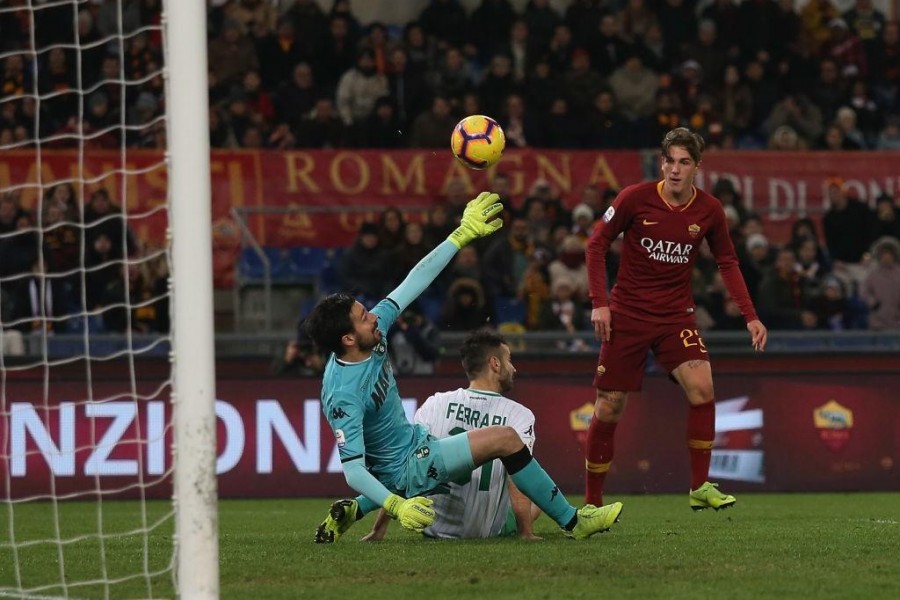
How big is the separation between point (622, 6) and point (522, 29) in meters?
2.36

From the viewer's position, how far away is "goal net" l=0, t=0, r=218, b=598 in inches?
221

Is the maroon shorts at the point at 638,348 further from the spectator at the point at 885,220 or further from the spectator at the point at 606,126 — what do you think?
the spectator at the point at 606,126

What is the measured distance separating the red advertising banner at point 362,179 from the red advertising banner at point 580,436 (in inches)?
110

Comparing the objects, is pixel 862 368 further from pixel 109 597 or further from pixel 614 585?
pixel 109 597

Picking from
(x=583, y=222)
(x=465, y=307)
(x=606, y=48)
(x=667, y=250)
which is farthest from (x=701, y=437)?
(x=606, y=48)

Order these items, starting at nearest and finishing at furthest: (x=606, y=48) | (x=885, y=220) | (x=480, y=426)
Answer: (x=480, y=426) → (x=885, y=220) → (x=606, y=48)

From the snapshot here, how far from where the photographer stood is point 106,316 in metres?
14.8

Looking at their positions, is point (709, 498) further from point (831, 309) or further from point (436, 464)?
point (831, 309)

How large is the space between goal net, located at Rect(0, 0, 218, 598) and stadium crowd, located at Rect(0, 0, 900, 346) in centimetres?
7

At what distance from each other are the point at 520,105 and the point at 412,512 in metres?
11.1

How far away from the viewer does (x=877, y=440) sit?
13.6 metres

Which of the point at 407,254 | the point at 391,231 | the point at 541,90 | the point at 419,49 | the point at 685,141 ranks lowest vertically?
the point at 407,254

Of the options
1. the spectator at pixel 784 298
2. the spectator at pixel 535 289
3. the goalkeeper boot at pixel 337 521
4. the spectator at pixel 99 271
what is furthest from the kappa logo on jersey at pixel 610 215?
the spectator at pixel 784 298

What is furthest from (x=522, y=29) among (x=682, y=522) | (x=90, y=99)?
(x=682, y=522)
